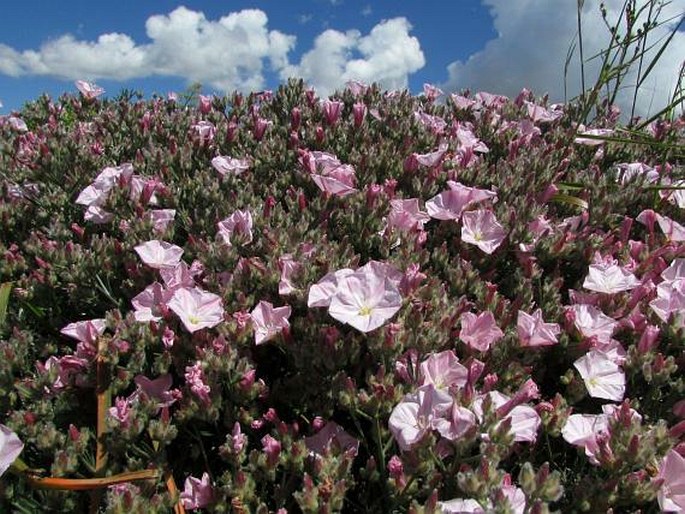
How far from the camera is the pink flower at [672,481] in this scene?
1537 mm

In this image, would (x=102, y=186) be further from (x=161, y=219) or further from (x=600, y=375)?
(x=600, y=375)

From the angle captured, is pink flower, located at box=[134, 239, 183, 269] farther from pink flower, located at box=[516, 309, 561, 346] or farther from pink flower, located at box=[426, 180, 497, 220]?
pink flower, located at box=[516, 309, 561, 346]

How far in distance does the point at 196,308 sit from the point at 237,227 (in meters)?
0.43

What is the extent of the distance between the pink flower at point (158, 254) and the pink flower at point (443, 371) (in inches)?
39.0

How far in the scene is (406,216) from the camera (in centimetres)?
239

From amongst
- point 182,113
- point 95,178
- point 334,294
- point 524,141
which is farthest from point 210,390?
point 182,113

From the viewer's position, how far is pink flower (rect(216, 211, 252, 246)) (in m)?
2.27

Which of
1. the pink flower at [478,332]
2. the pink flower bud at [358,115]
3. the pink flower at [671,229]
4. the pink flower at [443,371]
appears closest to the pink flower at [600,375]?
the pink flower at [478,332]

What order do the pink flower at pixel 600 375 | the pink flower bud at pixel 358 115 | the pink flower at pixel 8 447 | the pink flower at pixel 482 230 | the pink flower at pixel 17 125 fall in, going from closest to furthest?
the pink flower at pixel 8 447 < the pink flower at pixel 600 375 < the pink flower at pixel 482 230 < the pink flower bud at pixel 358 115 < the pink flower at pixel 17 125

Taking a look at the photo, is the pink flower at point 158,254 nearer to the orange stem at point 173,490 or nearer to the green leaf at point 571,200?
the orange stem at point 173,490

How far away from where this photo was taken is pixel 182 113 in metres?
3.88

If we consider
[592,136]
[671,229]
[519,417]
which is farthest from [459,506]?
[592,136]

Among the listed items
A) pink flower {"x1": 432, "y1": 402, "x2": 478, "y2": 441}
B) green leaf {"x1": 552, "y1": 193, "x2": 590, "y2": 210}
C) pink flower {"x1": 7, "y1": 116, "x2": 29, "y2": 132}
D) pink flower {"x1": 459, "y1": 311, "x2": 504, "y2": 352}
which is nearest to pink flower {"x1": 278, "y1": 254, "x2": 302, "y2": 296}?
pink flower {"x1": 459, "y1": 311, "x2": 504, "y2": 352}

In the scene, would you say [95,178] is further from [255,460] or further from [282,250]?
[255,460]
